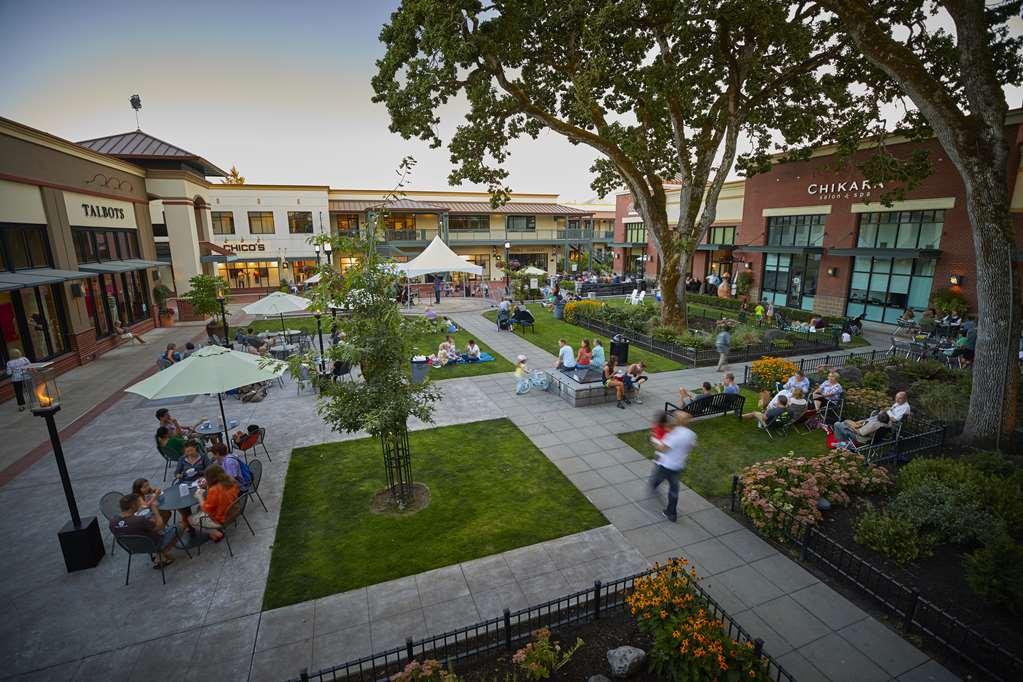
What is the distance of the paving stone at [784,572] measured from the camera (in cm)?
621

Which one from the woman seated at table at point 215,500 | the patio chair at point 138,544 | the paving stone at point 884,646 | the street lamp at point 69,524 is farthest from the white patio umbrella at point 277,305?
the paving stone at point 884,646

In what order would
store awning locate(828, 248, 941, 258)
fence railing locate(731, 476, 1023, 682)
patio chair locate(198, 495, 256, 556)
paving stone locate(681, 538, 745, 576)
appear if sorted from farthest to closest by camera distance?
store awning locate(828, 248, 941, 258)
patio chair locate(198, 495, 256, 556)
paving stone locate(681, 538, 745, 576)
fence railing locate(731, 476, 1023, 682)

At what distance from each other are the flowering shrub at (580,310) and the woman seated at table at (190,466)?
56.8 ft

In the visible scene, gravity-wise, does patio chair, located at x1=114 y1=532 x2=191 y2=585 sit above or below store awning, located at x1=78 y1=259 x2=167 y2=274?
below

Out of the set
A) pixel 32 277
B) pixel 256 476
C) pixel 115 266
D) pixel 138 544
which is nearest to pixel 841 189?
pixel 256 476

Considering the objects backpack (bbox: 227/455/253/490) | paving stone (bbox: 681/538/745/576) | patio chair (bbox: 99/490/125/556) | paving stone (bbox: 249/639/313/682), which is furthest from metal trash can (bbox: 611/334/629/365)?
patio chair (bbox: 99/490/125/556)

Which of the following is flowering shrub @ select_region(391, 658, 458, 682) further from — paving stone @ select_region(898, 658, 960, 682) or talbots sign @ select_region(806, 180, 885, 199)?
talbots sign @ select_region(806, 180, 885, 199)

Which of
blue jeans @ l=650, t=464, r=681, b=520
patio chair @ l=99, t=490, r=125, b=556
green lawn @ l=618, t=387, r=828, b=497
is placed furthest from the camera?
green lawn @ l=618, t=387, r=828, b=497

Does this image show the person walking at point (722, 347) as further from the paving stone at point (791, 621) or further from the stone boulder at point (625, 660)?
the stone boulder at point (625, 660)

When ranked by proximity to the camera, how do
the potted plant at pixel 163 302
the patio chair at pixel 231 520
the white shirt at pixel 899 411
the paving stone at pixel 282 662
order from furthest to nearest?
the potted plant at pixel 163 302 → the white shirt at pixel 899 411 → the patio chair at pixel 231 520 → the paving stone at pixel 282 662

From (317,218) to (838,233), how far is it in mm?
36280

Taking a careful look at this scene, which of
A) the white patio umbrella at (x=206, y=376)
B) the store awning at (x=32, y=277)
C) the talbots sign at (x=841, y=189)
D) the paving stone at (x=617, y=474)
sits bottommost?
the paving stone at (x=617, y=474)

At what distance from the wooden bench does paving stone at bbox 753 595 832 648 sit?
18.0 feet

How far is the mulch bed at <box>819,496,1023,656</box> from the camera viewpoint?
17.6 ft
